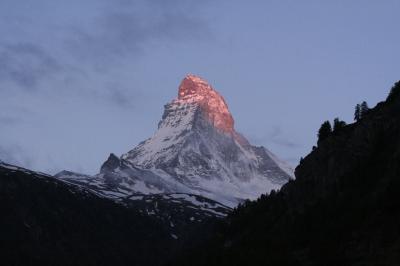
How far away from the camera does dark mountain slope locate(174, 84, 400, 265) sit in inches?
4567

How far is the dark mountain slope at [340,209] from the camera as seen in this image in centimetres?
11600

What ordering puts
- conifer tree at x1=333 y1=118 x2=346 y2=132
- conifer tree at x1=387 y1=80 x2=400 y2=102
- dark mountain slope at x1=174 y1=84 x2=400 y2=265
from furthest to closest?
conifer tree at x1=333 y1=118 x2=346 y2=132 < conifer tree at x1=387 y1=80 x2=400 y2=102 < dark mountain slope at x1=174 y1=84 x2=400 y2=265

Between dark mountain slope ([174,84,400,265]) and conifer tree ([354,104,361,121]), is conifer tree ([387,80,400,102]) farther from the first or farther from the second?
conifer tree ([354,104,361,121])

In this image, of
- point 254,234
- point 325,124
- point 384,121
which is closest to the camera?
point 384,121

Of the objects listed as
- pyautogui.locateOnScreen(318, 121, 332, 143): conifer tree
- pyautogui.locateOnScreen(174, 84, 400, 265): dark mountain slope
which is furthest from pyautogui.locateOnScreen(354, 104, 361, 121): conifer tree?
pyautogui.locateOnScreen(174, 84, 400, 265): dark mountain slope

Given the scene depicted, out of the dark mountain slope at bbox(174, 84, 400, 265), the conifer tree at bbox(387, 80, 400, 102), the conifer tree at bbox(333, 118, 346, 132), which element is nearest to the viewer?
the dark mountain slope at bbox(174, 84, 400, 265)

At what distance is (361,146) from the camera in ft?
512

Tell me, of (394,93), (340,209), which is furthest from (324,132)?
(340,209)

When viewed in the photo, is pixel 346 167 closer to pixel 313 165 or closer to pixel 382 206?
pixel 313 165

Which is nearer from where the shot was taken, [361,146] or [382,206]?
[382,206]

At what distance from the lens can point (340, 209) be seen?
137875mm

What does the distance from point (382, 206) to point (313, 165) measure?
52.8 metres

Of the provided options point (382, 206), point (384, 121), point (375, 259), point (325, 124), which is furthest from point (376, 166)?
point (325, 124)

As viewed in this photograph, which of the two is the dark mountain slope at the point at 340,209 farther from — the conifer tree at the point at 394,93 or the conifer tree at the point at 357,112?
the conifer tree at the point at 357,112
